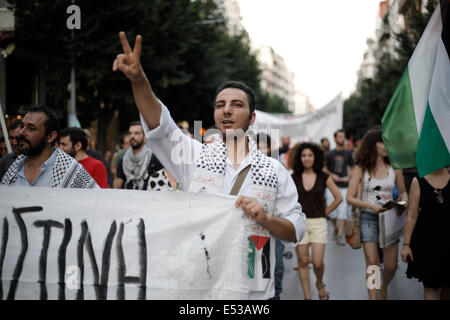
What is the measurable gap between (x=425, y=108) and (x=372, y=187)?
2.36 metres

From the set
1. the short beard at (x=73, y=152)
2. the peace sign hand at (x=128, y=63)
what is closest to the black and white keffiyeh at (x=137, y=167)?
the short beard at (x=73, y=152)

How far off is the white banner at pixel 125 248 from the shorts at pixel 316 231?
399 centimetres

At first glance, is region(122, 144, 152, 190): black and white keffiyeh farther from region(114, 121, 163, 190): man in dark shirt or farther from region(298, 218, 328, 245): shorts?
region(298, 218, 328, 245): shorts

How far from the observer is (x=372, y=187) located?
618 cm

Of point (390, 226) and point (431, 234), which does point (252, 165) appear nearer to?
point (431, 234)

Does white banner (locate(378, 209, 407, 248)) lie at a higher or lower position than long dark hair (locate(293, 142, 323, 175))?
lower

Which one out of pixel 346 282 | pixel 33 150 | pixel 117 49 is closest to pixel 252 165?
pixel 33 150

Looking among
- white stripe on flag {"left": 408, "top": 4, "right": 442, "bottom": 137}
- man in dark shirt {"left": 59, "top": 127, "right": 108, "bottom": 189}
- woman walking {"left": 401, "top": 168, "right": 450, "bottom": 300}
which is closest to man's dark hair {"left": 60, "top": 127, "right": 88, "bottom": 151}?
man in dark shirt {"left": 59, "top": 127, "right": 108, "bottom": 189}

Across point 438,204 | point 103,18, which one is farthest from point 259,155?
point 103,18

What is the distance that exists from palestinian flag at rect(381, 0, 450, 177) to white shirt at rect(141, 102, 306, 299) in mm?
1378

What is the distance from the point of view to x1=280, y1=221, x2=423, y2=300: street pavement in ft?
22.0

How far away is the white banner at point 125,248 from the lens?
105 inches

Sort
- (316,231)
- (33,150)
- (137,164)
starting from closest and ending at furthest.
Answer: (33,150) < (316,231) < (137,164)
